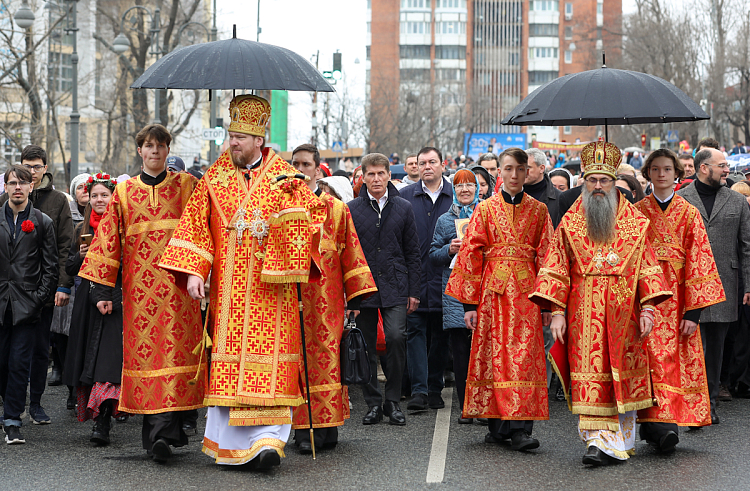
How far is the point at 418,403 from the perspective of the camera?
8.94 m

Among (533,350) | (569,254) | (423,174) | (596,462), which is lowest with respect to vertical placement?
(596,462)

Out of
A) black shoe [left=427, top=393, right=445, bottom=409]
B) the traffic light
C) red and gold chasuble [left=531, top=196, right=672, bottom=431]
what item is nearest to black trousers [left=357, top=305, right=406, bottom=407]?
black shoe [left=427, top=393, right=445, bottom=409]

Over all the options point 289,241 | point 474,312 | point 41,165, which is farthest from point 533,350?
point 41,165

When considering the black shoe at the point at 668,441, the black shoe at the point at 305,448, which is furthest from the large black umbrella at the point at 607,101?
the black shoe at the point at 305,448

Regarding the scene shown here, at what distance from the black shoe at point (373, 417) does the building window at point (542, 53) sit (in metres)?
105

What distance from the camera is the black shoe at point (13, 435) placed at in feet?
24.8

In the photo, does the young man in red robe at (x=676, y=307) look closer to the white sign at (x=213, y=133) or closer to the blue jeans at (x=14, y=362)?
the blue jeans at (x=14, y=362)

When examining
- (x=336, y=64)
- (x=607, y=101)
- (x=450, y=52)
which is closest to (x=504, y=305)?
(x=607, y=101)

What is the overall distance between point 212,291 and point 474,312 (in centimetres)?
194

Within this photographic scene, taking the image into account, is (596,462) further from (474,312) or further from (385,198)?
(385,198)

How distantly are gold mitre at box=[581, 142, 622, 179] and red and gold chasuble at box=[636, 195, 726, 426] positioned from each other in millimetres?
746

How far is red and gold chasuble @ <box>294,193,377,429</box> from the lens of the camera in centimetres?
736

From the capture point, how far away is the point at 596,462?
678cm

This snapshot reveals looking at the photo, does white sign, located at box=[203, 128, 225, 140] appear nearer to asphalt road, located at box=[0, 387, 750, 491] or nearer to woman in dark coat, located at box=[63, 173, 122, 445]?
woman in dark coat, located at box=[63, 173, 122, 445]
